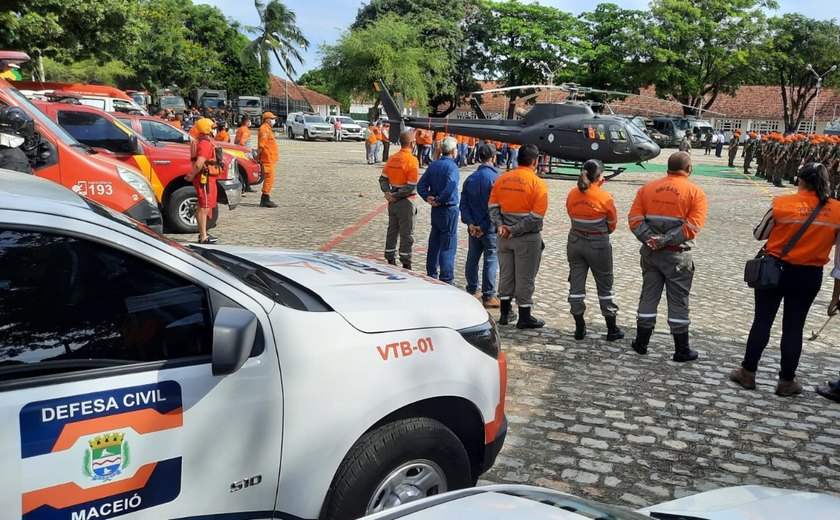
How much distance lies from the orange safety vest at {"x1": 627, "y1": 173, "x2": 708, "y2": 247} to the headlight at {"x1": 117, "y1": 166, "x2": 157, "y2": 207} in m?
5.18

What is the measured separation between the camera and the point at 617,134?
21.8 metres

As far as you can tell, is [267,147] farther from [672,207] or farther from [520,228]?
[672,207]

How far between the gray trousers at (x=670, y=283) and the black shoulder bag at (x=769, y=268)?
71 cm

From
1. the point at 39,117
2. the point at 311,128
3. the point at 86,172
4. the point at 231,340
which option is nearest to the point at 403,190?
the point at 86,172

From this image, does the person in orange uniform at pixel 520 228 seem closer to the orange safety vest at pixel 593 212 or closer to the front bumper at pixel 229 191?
the orange safety vest at pixel 593 212

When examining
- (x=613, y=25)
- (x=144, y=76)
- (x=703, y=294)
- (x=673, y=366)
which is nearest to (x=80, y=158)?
(x=673, y=366)

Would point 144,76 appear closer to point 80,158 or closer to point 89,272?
point 80,158

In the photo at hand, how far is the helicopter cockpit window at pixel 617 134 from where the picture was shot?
855 inches

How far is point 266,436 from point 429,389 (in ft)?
2.36

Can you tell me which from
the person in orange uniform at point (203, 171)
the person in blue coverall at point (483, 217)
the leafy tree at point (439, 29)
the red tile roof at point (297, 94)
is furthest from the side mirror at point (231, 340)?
the red tile roof at point (297, 94)

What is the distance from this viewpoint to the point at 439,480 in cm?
293

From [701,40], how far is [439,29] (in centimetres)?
2179

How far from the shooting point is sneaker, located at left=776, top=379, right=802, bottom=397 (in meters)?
5.51

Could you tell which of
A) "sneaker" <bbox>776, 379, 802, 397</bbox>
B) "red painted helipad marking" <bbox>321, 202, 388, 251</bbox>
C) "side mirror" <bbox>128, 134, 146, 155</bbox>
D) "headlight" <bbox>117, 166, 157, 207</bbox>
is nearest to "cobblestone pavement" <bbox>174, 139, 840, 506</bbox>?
"sneaker" <bbox>776, 379, 802, 397</bbox>
